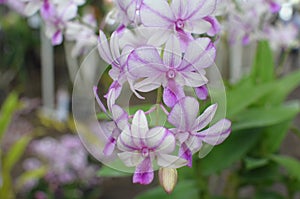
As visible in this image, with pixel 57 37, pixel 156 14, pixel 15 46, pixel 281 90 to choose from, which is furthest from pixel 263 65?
pixel 15 46

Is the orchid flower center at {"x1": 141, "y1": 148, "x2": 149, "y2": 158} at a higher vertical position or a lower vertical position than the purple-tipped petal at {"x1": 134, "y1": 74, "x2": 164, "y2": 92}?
lower

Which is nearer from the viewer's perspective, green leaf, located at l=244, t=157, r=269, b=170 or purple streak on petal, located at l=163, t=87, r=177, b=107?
purple streak on petal, located at l=163, t=87, r=177, b=107

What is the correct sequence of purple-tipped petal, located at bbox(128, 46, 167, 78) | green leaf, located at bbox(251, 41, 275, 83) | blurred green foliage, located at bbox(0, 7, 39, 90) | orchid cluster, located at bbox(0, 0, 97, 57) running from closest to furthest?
purple-tipped petal, located at bbox(128, 46, 167, 78) < orchid cluster, located at bbox(0, 0, 97, 57) < green leaf, located at bbox(251, 41, 275, 83) < blurred green foliage, located at bbox(0, 7, 39, 90)

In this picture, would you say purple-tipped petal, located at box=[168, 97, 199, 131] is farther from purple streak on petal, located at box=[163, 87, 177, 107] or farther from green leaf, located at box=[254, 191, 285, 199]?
green leaf, located at box=[254, 191, 285, 199]

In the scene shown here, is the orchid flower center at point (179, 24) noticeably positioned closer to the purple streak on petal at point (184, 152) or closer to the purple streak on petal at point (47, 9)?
the purple streak on petal at point (184, 152)

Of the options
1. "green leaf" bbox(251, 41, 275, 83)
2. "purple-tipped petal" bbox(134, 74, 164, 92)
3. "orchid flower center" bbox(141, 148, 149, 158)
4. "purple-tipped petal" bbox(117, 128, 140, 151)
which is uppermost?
"purple-tipped petal" bbox(134, 74, 164, 92)

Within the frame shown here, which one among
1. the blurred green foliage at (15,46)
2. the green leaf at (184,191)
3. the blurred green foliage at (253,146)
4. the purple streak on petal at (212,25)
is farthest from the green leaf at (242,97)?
the blurred green foliage at (15,46)

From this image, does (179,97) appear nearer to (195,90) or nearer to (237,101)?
(195,90)

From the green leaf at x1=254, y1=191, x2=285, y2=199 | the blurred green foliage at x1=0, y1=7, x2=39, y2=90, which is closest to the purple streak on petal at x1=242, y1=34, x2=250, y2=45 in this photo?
the green leaf at x1=254, y1=191, x2=285, y2=199

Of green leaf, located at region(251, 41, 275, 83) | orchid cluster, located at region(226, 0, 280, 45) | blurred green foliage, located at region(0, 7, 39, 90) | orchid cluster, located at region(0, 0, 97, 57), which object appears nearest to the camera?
orchid cluster, located at region(0, 0, 97, 57)

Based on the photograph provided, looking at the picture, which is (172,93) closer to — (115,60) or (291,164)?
(115,60)
